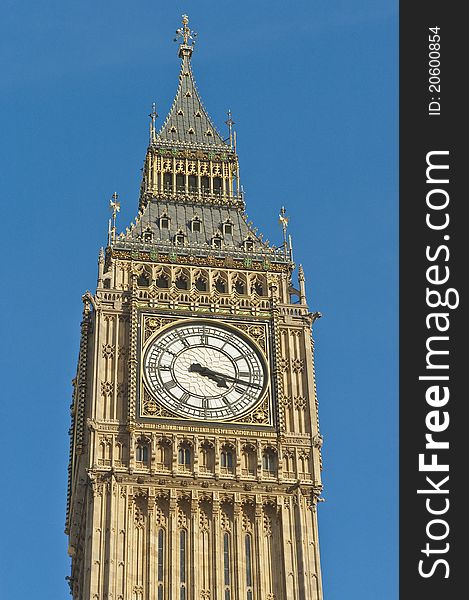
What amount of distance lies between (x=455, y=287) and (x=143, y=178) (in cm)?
3517

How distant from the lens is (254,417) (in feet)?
189

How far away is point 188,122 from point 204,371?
655 inches

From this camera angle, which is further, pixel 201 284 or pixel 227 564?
pixel 201 284

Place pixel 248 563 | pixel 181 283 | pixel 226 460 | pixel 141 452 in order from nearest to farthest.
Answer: pixel 248 563, pixel 141 452, pixel 226 460, pixel 181 283

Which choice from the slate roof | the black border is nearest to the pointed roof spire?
the slate roof

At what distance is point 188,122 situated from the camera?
71.2 metres

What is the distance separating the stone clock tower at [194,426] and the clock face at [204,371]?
2.0 inches

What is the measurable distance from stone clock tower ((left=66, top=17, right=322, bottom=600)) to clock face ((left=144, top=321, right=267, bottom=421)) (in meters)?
0.05

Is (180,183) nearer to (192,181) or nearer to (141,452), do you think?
(192,181)

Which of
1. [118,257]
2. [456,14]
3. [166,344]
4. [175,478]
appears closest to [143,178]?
[118,257]

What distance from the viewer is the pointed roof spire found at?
70.1 m

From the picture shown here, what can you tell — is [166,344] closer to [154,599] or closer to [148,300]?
[148,300]

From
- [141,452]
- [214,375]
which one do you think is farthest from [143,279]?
[141,452]

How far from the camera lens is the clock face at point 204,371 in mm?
57531
